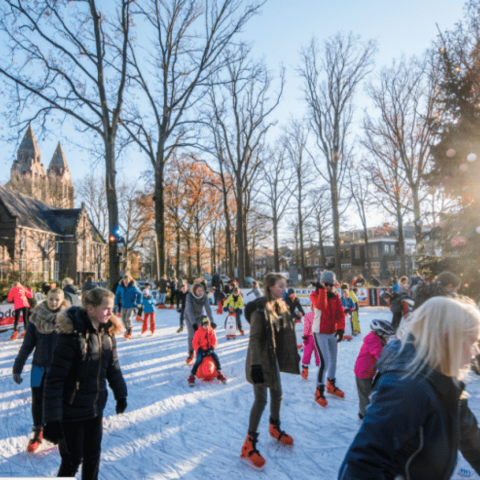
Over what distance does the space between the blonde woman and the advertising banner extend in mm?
11959

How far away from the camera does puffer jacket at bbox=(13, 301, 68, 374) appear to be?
377cm

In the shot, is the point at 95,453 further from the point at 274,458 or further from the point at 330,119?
the point at 330,119

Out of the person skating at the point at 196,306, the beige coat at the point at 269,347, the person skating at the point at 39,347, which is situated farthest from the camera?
the person skating at the point at 196,306

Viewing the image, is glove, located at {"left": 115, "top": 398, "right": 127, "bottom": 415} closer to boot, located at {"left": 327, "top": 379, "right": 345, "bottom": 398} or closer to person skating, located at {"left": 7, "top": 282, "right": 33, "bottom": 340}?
boot, located at {"left": 327, "top": 379, "right": 345, "bottom": 398}

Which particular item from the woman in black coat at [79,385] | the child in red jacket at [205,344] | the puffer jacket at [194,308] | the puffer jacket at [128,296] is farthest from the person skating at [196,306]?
the woman in black coat at [79,385]

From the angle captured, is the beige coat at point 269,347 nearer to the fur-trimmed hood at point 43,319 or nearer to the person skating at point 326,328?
the person skating at point 326,328

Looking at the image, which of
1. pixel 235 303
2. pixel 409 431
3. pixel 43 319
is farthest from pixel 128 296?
pixel 409 431

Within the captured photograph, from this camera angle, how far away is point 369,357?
4098mm

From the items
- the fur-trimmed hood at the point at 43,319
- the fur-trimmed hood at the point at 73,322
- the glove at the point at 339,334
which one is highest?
the fur-trimmed hood at the point at 73,322

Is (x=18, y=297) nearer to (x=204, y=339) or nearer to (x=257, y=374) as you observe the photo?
(x=204, y=339)

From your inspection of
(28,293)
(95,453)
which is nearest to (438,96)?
(95,453)

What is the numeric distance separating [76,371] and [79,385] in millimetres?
98

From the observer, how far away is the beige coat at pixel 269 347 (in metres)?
3.50

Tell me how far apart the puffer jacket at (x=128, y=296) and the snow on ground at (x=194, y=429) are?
8.63ft
